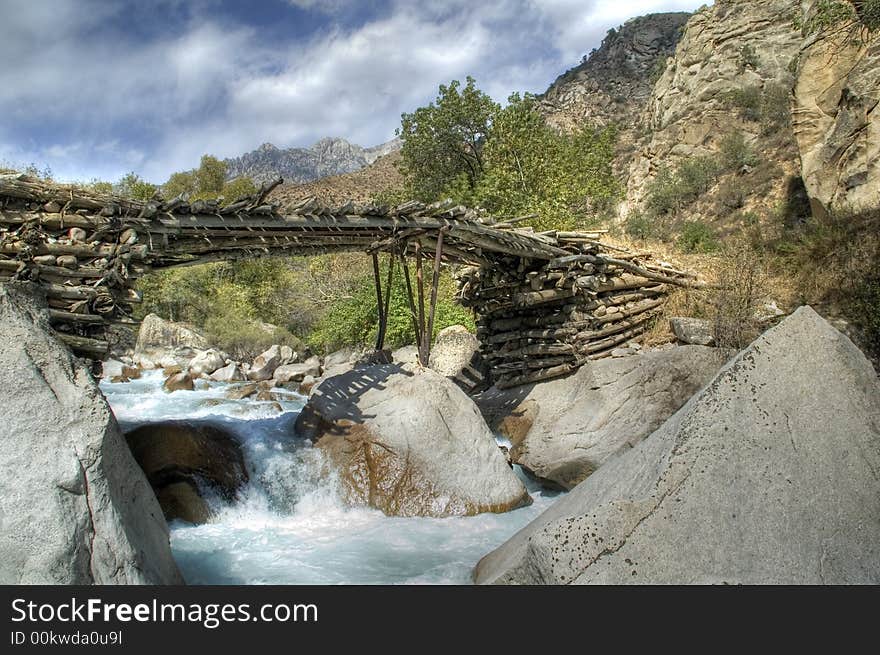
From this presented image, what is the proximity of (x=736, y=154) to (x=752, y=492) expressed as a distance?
17.0 m

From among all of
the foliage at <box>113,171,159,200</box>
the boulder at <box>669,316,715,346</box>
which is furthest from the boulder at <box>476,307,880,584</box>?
the foliage at <box>113,171,159,200</box>

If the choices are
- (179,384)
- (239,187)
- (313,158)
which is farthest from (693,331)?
(313,158)

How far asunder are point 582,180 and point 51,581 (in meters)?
20.7

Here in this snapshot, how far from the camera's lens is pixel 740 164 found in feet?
54.2

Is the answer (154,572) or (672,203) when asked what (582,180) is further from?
(154,572)

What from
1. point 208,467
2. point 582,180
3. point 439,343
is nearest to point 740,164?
point 582,180

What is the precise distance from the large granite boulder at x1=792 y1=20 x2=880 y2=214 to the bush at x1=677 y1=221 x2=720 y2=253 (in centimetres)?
306

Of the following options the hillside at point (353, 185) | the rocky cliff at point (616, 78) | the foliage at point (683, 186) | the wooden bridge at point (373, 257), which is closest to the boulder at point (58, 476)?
the wooden bridge at point (373, 257)

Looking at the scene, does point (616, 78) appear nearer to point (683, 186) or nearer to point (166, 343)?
point (683, 186)

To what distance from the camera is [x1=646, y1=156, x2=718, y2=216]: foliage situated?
56.1ft

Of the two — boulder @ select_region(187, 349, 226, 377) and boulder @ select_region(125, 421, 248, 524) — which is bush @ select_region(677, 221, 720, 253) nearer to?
boulder @ select_region(125, 421, 248, 524)

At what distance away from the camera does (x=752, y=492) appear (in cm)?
284

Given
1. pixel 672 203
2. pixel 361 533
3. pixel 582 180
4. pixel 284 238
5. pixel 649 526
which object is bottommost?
pixel 361 533

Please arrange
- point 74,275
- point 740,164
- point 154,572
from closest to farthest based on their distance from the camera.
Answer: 1. point 154,572
2. point 74,275
3. point 740,164
